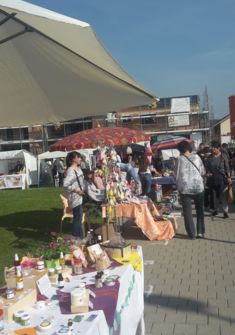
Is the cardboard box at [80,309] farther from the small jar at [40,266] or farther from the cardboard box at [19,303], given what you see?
the small jar at [40,266]

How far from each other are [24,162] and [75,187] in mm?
25089

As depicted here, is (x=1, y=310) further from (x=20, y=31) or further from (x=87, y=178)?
(x=87, y=178)

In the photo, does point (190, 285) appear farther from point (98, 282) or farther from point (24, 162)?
A: point (24, 162)

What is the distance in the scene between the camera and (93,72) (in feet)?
14.0

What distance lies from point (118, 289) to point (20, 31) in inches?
89.8

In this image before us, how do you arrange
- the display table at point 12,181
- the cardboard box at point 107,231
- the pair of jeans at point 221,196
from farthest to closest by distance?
1. the display table at point 12,181
2. the pair of jeans at point 221,196
3. the cardboard box at point 107,231

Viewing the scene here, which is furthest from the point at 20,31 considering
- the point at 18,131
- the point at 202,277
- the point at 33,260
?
the point at 18,131

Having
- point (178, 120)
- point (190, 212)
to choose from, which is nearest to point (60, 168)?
point (190, 212)

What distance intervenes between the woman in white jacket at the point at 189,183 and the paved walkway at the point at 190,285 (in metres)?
0.42

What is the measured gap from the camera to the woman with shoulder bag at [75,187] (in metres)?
8.54

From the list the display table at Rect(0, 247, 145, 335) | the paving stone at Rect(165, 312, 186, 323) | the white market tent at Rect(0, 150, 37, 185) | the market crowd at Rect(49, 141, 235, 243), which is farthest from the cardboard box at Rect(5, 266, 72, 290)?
the white market tent at Rect(0, 150, 37, 185)

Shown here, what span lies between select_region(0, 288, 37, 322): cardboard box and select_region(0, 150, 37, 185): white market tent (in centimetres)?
2951

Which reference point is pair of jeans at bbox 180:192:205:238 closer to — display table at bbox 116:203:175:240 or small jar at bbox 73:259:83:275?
display table at bbox 116:203:175:240

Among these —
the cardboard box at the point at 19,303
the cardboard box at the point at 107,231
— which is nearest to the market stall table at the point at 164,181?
the cardboard box at the point at 107,231
